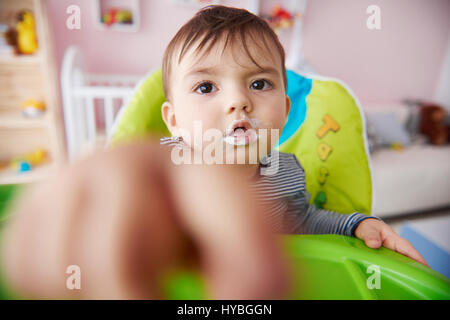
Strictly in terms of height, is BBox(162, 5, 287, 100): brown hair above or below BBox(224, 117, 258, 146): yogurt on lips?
above

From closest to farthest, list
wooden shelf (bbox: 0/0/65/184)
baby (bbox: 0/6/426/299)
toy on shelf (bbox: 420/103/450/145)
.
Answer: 1. baby (bbox: 0/6/426/299)
2. wooden shelf (bbox: 0/0/65/184)
3. toy on shelf (bbox: 420/103/450/145)

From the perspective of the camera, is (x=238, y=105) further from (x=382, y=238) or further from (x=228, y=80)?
(x=382, y=238)

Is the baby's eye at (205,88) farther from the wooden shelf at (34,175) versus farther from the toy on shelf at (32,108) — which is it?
the toy on shelf at (32,108)

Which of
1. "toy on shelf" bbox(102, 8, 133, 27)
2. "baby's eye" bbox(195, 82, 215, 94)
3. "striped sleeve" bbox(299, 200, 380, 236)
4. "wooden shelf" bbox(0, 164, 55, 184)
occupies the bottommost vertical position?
"striped sleeve" bbox(299, 200, 380, 236)

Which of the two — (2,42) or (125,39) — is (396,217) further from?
(2,42)

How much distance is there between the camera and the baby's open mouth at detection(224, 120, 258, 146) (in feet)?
0.57

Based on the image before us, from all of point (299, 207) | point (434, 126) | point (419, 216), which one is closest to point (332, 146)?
point (299, 207)

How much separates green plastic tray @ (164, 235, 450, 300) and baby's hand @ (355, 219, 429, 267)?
0.01m

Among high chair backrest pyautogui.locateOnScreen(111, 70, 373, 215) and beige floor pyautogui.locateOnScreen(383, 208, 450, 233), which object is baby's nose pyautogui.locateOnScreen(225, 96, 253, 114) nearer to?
high chair backrest pyautogui.locateOnScreen(111, 70, 373, 215)

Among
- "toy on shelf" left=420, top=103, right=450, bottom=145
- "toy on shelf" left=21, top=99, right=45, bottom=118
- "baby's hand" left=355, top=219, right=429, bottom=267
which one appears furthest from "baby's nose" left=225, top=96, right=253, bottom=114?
"toy on shelf" left=420, top=103, right=450, bottom=145

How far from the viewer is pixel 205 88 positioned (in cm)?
18

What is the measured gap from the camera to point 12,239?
12 centimetres

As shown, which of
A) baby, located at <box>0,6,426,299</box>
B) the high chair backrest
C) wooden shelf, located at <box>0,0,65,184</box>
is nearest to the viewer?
baby, located at <box>0,6,426,299</box>
